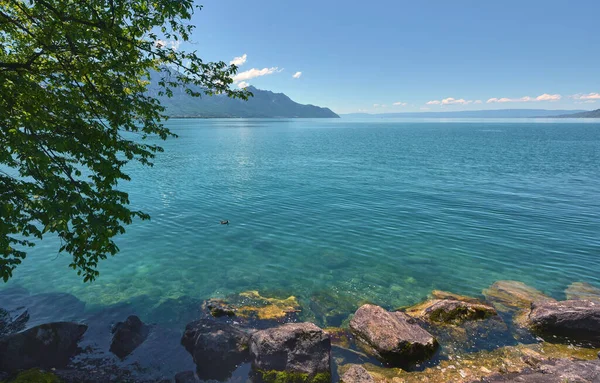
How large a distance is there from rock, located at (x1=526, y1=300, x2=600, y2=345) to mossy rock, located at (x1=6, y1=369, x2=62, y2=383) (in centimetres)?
2461

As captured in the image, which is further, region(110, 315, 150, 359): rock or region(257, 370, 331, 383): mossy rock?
region(110, 315, 150, 359): rock

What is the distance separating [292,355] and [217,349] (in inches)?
152

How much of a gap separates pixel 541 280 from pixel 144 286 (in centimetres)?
3085

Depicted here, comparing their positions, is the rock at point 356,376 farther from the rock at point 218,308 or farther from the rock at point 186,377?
the rock at point 218,308

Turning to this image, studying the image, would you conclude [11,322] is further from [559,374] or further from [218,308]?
[559,374]

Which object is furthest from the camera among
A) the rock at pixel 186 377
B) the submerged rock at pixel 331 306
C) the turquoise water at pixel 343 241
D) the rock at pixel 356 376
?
the turquoise water at pixel 343 241

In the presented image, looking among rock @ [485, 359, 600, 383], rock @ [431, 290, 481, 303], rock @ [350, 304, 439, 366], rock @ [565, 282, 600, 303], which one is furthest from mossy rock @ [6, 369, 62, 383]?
rock @ [565, 282, 600, 303]

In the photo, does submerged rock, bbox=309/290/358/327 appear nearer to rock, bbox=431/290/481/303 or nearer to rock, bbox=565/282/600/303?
rock, bbox=431/290/481/303

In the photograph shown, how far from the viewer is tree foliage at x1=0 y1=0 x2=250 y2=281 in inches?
425

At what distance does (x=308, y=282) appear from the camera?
82.0 ft

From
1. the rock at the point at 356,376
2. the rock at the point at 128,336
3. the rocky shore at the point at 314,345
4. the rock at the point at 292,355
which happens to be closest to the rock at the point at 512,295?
the rocky shore at the point at 314,345

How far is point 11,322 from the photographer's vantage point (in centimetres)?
1862

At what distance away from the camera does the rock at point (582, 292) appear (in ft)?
74.0

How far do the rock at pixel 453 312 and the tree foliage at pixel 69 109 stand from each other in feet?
57.9
